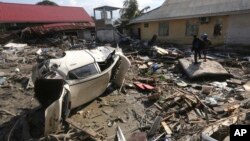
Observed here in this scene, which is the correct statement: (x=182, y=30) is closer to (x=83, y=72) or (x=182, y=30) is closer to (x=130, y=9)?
(x=83, y=72)

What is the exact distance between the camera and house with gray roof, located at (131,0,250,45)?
56.8ft

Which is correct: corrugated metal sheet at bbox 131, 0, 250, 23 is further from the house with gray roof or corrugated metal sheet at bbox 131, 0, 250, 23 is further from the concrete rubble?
the concrete rubble

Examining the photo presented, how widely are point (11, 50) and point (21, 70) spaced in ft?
26.3

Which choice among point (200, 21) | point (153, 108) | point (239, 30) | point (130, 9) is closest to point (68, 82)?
point (153, 108)

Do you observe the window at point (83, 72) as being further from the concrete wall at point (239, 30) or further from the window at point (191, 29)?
the window at point (191, 29)

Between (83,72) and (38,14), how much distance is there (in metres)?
27.9

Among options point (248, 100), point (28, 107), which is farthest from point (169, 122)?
point (28, 107)

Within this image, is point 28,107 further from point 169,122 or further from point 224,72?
point 224,72

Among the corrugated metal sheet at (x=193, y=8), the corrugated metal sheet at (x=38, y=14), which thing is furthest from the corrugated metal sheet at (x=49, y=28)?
the corrugated metal sheet at (x=193, y=8)

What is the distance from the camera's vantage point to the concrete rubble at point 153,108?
22.6 ft

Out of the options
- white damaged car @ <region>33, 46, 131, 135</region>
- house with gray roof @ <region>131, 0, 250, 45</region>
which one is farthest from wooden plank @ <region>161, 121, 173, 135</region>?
house with gray roof @ <region>131, 0, 250, 45</region>

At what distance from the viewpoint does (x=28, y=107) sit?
9.23 meters

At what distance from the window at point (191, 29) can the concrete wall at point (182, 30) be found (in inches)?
10.3

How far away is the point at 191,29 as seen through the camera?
2130 cm
